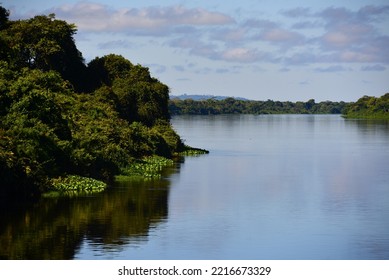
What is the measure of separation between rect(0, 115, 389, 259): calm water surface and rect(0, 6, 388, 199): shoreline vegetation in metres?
3.01

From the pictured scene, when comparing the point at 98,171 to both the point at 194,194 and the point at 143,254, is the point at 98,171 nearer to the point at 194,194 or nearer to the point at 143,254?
the point at 194,194

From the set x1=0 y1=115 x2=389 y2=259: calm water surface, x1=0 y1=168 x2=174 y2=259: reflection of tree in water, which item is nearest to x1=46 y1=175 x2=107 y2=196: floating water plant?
x1=0 y1=168 x2=174 y2=259: reflection of tree in water

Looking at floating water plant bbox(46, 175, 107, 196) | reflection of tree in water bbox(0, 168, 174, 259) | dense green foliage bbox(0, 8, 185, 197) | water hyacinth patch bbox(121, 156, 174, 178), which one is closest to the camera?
reflection of tree in water bbox(0, 168, 174, 259)

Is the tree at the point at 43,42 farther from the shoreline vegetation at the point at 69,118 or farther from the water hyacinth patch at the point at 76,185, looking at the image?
the water hyacinth patch at the point at 76,185

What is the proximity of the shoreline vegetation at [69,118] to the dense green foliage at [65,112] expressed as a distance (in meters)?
0.07

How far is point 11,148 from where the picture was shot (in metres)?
50.7

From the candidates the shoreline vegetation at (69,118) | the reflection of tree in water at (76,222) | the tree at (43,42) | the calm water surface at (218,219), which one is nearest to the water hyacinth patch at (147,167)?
the shoreline vegetation at (69,118)

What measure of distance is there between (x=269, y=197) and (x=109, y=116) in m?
22.6

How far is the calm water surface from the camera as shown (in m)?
39.2

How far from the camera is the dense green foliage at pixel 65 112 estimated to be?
52781 millimetres

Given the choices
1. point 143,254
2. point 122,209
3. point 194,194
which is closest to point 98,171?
point 194,194

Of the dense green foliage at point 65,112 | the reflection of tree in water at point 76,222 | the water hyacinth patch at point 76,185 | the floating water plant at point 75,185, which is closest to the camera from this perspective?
the reflection of tree in water at point 76,222

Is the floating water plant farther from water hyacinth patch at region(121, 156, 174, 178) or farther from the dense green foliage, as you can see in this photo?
water hyacinth patch at region(121, 156, 174, 178)

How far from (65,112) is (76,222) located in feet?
71.5
